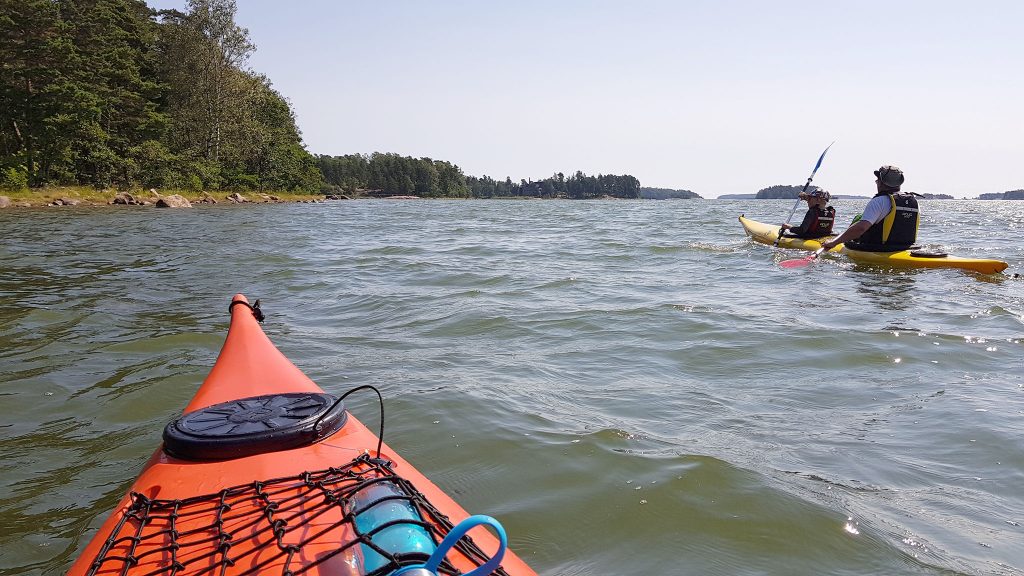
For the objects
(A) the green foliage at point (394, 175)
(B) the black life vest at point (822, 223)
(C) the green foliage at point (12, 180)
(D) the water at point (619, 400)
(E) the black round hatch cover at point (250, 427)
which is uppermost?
(A) the green foliage at point (394, 175)

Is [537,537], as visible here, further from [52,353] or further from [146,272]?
[146,272]

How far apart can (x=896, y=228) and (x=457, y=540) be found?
9.47 m

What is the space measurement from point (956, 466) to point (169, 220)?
67.2ft

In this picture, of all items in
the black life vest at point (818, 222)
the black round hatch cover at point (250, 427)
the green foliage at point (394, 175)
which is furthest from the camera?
the green foliage at point (394, 175)

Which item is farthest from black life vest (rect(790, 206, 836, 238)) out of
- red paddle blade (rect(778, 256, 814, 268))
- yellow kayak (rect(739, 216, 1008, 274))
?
red paddle blade (rect(778, 256, 814, 268))

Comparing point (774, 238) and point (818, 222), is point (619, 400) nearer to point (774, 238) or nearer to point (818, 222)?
point (818, 222)

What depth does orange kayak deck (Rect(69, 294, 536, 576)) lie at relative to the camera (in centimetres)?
158

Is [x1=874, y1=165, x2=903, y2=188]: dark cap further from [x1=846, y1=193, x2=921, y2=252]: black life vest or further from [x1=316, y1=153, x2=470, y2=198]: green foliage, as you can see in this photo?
[x1=316, y1=153, x2=470, y2=198]: green foliage

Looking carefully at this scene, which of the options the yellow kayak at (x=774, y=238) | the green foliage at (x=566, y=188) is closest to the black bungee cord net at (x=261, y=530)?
the yellow kayak at (x=774, y=238)

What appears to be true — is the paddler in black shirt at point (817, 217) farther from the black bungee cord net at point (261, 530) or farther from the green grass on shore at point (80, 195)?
the green grass on shore at point (80, 195)

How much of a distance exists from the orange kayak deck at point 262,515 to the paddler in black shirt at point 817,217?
10.2 m

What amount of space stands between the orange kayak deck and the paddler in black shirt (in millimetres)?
10175

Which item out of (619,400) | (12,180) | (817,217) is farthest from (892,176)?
(12,180)

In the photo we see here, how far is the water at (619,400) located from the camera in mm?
2410
